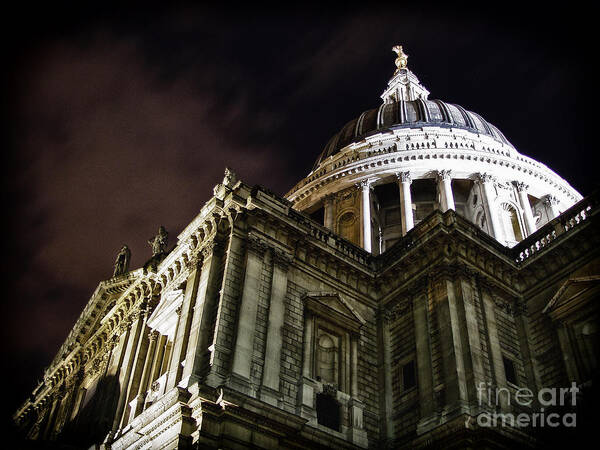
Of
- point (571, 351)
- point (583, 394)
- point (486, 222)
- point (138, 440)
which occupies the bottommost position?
point (138, 440)

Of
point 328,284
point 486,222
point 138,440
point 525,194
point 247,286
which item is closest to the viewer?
point 138,440

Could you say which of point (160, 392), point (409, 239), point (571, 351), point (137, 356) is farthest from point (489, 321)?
point (137, 356)

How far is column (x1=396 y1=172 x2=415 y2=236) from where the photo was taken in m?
37.3

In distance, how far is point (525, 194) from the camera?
41312mm

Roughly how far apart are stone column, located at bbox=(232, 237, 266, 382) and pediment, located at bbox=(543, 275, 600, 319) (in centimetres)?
1121

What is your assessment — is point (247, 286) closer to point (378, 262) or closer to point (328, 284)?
point (328, 284)

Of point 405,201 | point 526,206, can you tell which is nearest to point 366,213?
point 405,201

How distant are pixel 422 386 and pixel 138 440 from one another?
9.88 metres

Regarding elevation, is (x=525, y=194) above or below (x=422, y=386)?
above

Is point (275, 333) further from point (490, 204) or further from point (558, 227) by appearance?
point (490, 204)

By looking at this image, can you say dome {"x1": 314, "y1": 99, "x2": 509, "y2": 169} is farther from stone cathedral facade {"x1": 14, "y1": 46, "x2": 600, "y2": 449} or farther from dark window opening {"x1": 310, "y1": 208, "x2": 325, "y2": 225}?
stone cathedral facade {"x1": 14, "y1": 46, "x2": 600, "y2": 449}

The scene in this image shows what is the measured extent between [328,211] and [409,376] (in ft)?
65.5

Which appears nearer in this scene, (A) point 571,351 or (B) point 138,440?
(B) point 138,440

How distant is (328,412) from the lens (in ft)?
69.9
